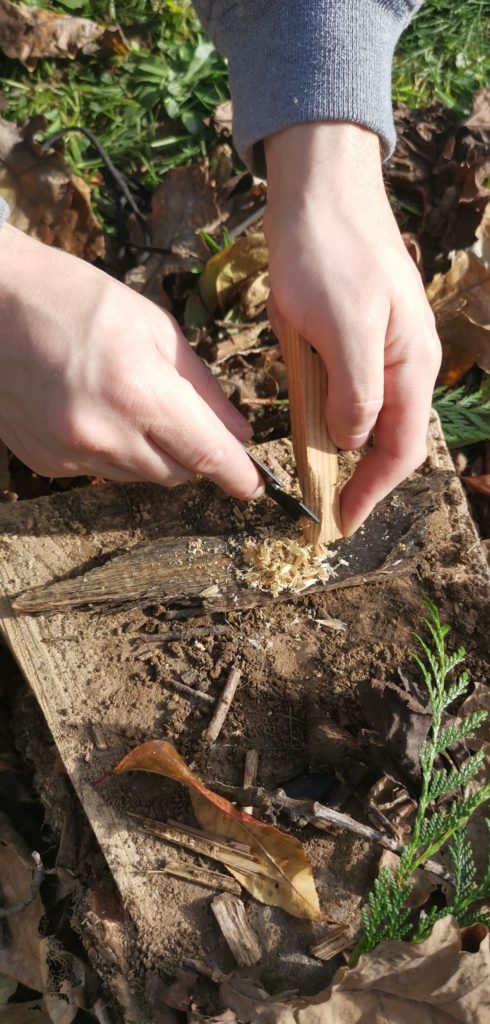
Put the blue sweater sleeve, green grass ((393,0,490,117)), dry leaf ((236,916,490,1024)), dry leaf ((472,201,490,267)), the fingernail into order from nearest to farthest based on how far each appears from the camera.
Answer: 1. dry leaf ((236,916,490,1024))
2. the blue sweater sleeve
3. the fingernail
4. dry leaf ((472,201,490,267))
5. green grass ((393,0,490,117))

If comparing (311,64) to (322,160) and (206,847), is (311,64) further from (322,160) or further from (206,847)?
(206,847)

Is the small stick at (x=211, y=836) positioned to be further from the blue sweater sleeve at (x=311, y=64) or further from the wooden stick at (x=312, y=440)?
the blue sweater sleeve at (x=311, y=64)

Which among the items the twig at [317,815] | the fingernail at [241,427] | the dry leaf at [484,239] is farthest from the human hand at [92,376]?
the dry leaf at [484,239]

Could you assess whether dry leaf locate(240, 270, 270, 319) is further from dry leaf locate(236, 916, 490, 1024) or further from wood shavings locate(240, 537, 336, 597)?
dry leaf locate(236, 916, 490, 1024)

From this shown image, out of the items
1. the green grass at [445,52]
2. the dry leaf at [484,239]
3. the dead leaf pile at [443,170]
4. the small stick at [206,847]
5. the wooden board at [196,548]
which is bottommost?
the small stick at [206,847]

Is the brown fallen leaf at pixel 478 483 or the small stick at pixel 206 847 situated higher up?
the brown fallen leaf at pixel 478 483

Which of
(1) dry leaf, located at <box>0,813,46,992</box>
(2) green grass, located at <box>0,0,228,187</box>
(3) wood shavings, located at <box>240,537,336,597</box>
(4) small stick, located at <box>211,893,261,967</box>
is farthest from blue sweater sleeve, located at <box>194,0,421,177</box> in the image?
Answer: (1) dry leaf, located at <box>0,813,46,992</box>

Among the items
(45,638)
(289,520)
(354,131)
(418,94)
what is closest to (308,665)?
(289,520)

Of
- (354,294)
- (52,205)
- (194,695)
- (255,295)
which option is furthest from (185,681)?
(52,205)
